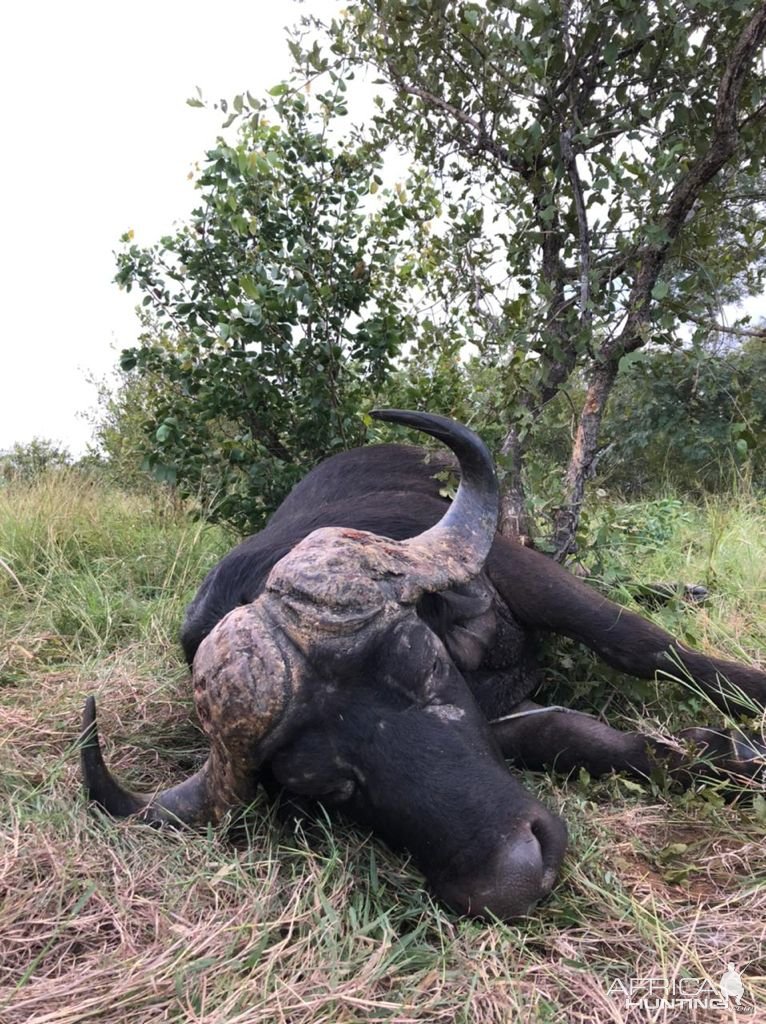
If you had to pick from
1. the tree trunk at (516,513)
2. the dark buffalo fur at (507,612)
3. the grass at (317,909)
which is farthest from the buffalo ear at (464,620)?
the tree trunk at (516,513)

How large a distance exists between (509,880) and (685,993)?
0.45 metres

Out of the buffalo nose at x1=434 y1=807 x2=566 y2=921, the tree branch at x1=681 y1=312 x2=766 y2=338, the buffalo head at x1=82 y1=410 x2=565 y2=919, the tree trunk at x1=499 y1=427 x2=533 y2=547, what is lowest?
the buffalo nose at x1=434 y1=807 x2=566 y2=921

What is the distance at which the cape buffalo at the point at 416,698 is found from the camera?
2.11 metres

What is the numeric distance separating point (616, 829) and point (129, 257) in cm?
418

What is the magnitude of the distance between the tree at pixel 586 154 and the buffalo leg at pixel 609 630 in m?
0.67

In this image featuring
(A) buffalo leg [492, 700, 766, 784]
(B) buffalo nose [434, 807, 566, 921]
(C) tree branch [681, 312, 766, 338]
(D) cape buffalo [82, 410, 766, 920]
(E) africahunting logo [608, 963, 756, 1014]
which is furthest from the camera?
(C) tree branch [681, 312, 766, 338]

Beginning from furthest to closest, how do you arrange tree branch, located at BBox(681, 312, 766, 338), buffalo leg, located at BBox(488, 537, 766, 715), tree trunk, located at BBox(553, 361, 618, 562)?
tree trunk, located at BBox(553, 361, 618, 562)
tree branch, located at BBox(681, 312, 766, 338)
buffalo leg, located at BBox(488, 537, 766, 715)

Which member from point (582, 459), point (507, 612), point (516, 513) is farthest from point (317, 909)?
point (582, 459)

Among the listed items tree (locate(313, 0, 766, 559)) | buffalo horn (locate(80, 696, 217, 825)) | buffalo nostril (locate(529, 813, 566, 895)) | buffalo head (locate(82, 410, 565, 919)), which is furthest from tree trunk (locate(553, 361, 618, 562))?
buffalo horn (locate(80, 696, 217, 825))

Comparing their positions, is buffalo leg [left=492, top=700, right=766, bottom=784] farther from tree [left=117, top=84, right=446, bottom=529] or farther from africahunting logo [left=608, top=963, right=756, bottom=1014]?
tree [left=117, top=84, right=446, bottom=529]

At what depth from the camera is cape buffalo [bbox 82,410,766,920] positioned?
2113mm

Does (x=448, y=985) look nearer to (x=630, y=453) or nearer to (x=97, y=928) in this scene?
(x=97, y=928)

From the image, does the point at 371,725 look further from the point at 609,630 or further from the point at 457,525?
the point at 609,630

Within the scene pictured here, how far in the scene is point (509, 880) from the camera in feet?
6.53
